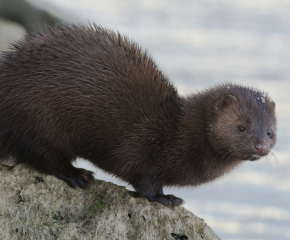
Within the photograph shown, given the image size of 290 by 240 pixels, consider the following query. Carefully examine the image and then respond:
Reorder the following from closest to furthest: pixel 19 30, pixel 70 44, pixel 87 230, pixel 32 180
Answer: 1. pixel 87 230
2. pixel 32 180
3. pixel 70 44
4. pixel 19 30

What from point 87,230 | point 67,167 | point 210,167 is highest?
point 210,167

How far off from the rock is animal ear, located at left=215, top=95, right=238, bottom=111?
4.60 ft

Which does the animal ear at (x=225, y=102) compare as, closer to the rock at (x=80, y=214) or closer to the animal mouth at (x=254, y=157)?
the animal mouth at (x=254, y=157)

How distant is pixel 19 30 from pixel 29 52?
10.1m

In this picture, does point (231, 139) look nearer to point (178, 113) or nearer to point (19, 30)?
point (178, 113)

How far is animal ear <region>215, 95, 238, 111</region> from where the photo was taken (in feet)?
21.5

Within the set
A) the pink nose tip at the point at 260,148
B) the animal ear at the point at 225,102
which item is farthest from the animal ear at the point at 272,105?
the pink nose tip at the point at 260,148

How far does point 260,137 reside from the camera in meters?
6.26

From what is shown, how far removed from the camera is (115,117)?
6.52 m

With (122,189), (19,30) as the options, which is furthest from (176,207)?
(19,30)

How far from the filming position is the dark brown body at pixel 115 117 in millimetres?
6332

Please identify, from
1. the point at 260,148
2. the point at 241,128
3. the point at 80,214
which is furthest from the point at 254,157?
the point at 80,214

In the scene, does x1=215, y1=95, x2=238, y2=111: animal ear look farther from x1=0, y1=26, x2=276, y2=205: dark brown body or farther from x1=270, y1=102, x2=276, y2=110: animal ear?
x1=270, y1=102, x2=276, y2=110: animal ear

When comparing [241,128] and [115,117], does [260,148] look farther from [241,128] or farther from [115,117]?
[115,117]
